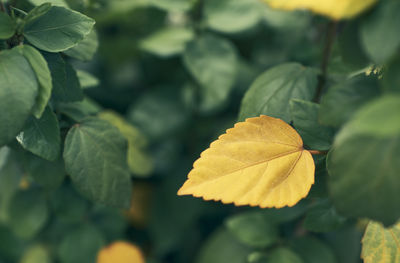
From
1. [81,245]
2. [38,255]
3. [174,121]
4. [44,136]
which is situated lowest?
[38,255]

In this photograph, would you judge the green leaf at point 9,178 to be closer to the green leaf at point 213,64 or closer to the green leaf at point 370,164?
the green leaf at point 213,64

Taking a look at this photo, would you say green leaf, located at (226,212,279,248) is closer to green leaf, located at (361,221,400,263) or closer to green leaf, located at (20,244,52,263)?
green leaf, located at (361,221,400,263)

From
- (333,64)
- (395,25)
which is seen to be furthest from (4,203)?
(395,25)

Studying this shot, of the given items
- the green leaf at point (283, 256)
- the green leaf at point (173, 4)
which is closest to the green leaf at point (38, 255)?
the green leaf at point (283, 256)

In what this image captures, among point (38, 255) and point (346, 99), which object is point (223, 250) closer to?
point (38, 255)

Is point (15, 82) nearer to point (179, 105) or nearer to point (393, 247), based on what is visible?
point (393, 247)

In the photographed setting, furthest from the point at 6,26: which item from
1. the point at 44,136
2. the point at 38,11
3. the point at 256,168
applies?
the point at 256,168

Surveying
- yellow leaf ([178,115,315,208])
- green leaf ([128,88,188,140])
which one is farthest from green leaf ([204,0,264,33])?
yellow leaf ([178,115,315,208])
